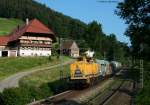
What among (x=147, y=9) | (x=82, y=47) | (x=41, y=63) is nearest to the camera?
(x=147, y=9)

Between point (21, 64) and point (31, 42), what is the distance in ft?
86.1

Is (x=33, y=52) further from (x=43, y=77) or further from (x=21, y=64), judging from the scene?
(x=43, y=77)

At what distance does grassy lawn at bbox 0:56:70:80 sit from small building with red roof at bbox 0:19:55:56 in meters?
14.7

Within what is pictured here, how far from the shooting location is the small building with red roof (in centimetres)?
11744

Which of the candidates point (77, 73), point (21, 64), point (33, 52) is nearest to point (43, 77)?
point (21, 64)

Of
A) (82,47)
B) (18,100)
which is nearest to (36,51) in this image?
(82,47)

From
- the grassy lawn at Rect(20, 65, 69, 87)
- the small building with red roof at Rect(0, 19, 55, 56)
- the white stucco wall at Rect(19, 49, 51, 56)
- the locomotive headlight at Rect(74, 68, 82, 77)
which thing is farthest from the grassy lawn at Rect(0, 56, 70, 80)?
the locomotive headlight at Rect(74, 68, 82, 77)

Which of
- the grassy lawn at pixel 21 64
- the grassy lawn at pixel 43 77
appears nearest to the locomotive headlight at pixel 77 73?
the grassy lawn at pixel 43 77

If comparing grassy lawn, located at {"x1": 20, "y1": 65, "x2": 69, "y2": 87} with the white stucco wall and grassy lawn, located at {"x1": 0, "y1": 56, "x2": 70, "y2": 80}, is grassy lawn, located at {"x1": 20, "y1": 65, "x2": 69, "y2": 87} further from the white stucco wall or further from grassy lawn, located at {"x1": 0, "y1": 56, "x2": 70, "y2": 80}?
the white stucco wall

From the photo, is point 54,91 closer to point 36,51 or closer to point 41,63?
point 41,63

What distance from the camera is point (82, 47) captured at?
175375mm

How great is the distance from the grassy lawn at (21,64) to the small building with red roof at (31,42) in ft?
48.2

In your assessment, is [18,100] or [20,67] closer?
[18,100]

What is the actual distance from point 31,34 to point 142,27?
99496 millimetres
